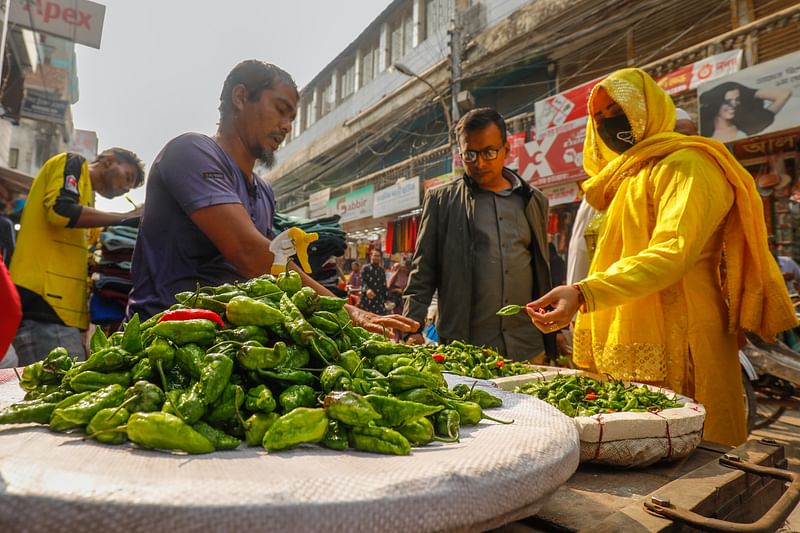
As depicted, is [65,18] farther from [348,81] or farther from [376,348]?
[348,81]

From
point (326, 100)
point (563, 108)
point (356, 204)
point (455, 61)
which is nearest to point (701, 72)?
point (563, 108)

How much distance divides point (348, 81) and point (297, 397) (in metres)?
25.2

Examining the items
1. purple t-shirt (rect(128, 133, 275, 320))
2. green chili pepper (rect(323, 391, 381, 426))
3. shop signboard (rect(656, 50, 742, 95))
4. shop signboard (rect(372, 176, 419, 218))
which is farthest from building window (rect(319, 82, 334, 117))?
green chili pepper (rect(323, 391, 381, 426))

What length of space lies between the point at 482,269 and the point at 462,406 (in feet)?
6.73

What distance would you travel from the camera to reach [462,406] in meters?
1.26

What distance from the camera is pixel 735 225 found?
2.33 meters

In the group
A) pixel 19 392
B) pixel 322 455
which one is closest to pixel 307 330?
pixel 322 455

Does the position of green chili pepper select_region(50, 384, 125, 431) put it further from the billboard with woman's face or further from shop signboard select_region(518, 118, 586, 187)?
shop signboard select_region(518, 118, 586, 187)

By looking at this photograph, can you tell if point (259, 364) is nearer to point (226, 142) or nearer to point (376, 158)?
point (226, 142)

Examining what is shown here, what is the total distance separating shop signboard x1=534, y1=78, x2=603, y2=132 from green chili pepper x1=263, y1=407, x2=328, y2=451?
8.67m

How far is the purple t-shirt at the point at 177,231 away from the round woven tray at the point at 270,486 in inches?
47.1

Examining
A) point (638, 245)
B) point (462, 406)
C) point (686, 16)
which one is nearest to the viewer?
point (462, 406)

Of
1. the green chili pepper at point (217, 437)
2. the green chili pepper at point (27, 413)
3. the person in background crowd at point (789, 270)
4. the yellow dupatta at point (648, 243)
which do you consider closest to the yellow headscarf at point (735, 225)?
the yellow dupatta at point (648, 243)

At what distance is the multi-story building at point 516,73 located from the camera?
777cm
